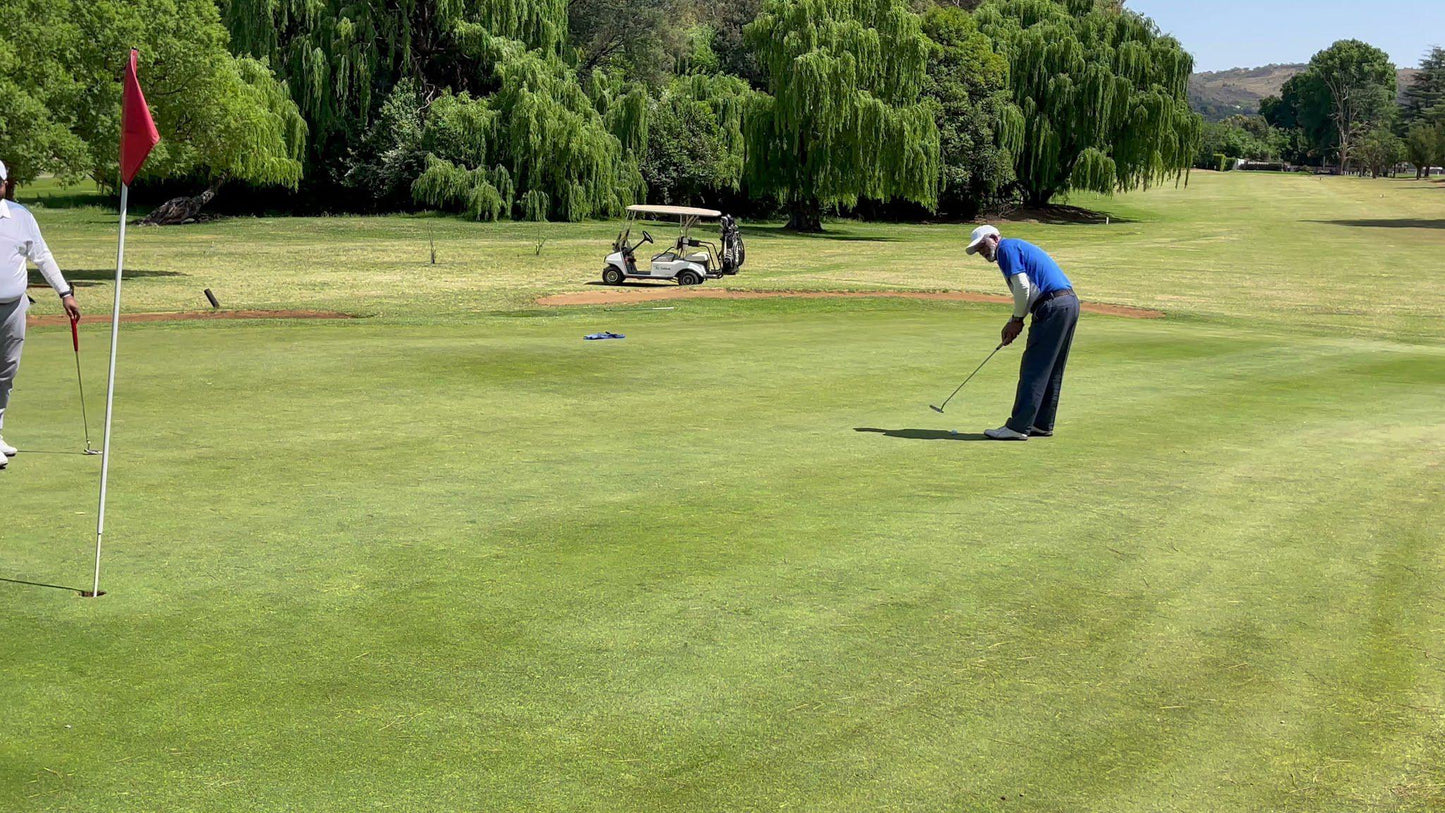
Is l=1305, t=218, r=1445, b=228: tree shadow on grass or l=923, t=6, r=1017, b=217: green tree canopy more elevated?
l=923, t=6, r=1017, b=217: green tree canopy

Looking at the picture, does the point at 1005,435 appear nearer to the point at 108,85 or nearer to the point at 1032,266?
the point at 1032,266

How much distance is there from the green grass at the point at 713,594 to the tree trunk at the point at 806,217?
1727 inches

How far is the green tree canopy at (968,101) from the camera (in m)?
65.9

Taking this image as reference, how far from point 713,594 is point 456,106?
5236cm

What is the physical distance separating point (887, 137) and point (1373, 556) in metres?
47.1

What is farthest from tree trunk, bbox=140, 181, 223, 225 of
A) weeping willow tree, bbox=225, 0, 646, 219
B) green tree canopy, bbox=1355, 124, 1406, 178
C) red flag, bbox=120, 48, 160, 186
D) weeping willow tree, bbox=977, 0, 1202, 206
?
green tree canopy, bbox=1355, 124, 1406, 178


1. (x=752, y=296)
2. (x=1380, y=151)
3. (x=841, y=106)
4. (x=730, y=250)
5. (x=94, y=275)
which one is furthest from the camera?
(x=1380, y=151)

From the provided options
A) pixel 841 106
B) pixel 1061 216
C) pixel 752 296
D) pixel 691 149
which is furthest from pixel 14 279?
pixel 1061 216

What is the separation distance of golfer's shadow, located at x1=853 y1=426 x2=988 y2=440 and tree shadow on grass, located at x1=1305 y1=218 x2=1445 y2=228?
70157mm

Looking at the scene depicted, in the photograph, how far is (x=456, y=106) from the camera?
5644 centimetres

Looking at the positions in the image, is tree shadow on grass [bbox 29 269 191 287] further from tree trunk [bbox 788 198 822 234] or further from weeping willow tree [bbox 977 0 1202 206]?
weeping willow tree [bbox 977 0 1202 206]

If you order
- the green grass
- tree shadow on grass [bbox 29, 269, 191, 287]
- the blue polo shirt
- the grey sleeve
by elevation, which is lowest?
the green grass

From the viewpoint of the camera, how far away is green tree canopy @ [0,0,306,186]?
101 feet

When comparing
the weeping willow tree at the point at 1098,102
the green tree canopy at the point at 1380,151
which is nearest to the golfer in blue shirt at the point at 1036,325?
the weeping willow tree at the point at 1098,102
